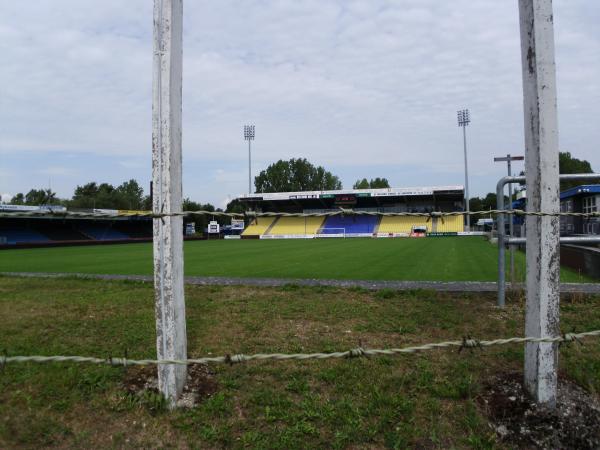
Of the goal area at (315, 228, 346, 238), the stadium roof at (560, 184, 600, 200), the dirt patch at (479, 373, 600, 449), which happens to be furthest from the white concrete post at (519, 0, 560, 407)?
the goal area at (315, 228, 346, 238)

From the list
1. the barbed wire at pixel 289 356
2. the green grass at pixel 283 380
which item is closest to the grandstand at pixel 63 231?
the green grass at pixel 283 380

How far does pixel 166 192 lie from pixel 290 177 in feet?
336

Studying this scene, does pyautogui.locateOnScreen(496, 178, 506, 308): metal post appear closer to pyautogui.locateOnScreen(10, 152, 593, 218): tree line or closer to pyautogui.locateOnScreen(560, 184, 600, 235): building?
pyautogui.locateOnScreen(560, 184, 600, 235): building

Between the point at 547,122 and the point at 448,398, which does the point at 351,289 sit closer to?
the point at 448,398

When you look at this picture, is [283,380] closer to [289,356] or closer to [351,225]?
[289,356]

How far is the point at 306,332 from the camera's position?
444cm

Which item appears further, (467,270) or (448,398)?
(467,270)

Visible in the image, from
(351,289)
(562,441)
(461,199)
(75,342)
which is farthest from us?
(461,199)

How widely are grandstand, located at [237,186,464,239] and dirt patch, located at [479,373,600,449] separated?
4810 cm

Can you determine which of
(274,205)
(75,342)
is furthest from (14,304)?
(274,205)

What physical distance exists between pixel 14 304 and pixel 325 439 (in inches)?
228

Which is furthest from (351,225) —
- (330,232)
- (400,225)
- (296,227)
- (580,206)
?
(580,206)

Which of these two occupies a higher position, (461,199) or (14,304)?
(461,199)

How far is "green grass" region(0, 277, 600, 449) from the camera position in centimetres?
255
